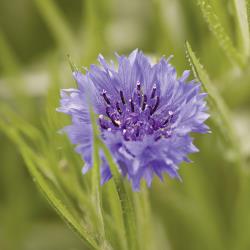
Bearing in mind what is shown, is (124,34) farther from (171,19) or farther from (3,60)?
(3,60)

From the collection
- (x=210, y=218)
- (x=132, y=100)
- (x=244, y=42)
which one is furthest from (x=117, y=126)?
(x=210, y=218)

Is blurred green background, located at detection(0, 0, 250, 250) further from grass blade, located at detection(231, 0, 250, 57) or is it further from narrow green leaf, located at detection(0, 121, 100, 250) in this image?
narrow green leaf, located at detection(0, 121, 100, 250)

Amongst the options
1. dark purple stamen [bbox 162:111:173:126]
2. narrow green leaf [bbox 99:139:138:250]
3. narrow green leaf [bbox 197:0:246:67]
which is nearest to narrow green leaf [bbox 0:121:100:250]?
narrow green leaf [bbox 99:139:138:250]

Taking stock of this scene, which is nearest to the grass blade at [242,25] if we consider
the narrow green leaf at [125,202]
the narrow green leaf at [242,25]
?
the narrow green leaf at [242,25]

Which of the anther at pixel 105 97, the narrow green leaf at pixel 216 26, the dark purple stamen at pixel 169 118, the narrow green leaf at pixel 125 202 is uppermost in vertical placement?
the narrow green leaf at pixel 216 26

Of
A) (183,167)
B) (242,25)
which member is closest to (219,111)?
(242,25)

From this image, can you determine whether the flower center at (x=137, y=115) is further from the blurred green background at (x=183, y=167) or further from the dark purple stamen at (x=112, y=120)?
the blurred green background at (x=183, y=167)
